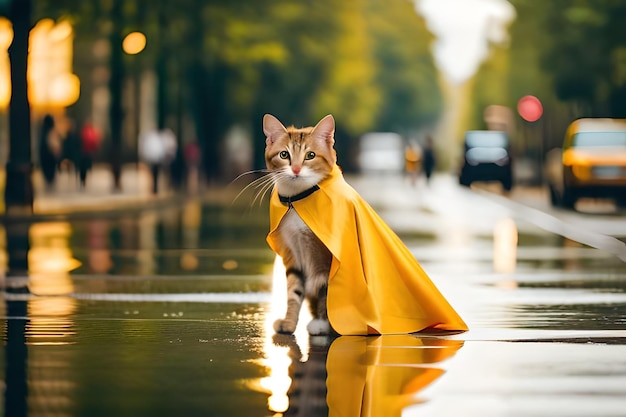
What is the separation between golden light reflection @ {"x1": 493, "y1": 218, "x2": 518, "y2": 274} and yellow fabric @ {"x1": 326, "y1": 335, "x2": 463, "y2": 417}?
24.5 feet

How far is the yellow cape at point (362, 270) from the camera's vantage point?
1061 centimetres

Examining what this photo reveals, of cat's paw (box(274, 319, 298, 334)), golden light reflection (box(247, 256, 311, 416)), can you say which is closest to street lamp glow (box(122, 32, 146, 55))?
golden light reflection (box(247, 256, 311, 416))

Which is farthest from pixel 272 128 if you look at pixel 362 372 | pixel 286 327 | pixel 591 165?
pixel 591 165

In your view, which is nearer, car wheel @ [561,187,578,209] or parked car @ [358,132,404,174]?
car wheel @ [561,187,578,209]

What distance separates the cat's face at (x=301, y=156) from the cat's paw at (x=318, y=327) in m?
0.86

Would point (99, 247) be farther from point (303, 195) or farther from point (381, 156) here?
point (381, 156)

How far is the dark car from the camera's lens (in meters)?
56.7

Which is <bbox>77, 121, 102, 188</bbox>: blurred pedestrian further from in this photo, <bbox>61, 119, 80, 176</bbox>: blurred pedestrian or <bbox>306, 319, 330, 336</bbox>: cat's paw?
<bbox>306, 319, 330, 336</bbox>: cat's paw

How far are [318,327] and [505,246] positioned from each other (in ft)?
41.0

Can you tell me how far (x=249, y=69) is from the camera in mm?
57656

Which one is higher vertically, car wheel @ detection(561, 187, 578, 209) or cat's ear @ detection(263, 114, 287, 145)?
cat's ear @ detection(263, 114, 287, 145)

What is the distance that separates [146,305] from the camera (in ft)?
44.3

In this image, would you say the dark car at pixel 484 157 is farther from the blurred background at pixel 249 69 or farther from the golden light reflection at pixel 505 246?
the golden light reflection at pixel 505 246

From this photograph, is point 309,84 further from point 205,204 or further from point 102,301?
point 102,301
